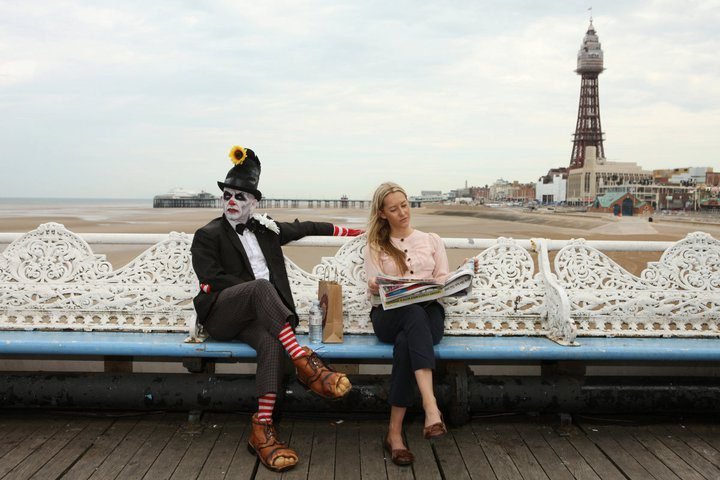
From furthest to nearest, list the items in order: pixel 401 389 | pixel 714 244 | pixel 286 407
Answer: pixel 714 244 → pixel 286 407 → pixel 401 389

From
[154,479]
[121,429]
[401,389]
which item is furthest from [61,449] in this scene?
[401,389]

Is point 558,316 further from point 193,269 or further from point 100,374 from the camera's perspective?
point 100,374

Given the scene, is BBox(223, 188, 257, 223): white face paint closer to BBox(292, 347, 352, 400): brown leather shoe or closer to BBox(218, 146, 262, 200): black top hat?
BBox(218, 146, 262, 200): black top hat

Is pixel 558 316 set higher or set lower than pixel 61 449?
higher

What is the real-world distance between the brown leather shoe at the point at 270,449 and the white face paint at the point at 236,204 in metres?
1.21

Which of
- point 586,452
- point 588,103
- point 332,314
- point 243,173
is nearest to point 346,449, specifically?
point 332,314

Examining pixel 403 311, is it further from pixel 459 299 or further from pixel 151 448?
pixel 151 448

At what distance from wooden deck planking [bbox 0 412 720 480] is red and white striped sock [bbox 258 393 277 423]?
0.22m

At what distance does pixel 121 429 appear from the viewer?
3584mm

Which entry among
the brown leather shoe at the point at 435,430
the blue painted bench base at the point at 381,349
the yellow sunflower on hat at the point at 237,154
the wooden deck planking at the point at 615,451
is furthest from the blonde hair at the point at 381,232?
the wooden deck planking at the point at 615,451

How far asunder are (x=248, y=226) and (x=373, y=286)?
87cm

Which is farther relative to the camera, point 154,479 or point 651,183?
point 651,183

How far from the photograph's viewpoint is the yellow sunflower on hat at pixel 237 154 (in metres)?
3.67

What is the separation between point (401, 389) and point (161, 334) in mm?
1546
